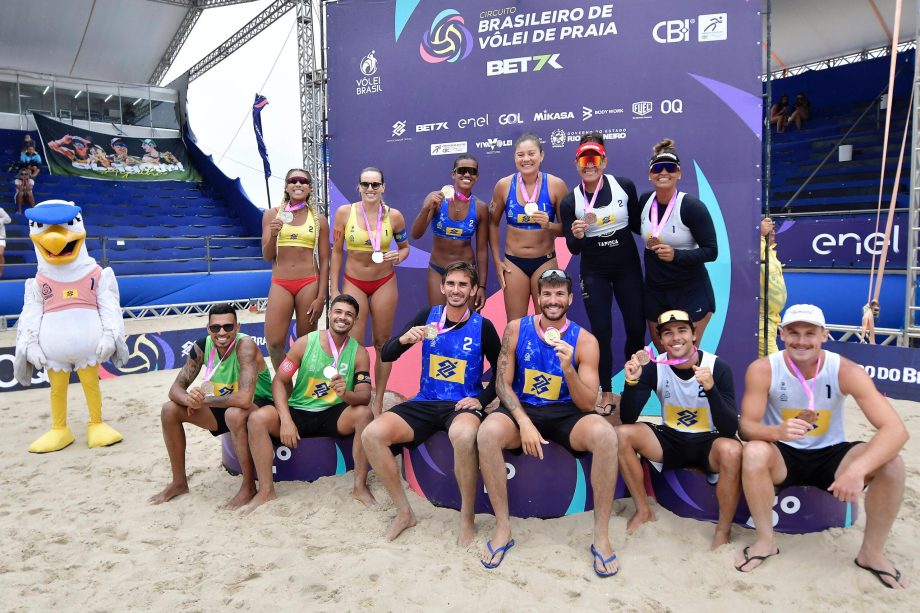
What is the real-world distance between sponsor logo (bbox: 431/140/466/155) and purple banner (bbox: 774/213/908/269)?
5.25 meters

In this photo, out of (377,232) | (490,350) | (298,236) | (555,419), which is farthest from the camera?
(298,236)

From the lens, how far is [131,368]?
23.8 feet

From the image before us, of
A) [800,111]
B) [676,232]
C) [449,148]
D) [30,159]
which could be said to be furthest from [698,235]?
[30,159]

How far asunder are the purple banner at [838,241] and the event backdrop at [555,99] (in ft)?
12.3

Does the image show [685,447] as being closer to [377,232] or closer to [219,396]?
[377,232]

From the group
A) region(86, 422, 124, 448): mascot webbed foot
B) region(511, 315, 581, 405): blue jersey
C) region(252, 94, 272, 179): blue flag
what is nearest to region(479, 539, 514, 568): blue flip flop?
region(511, 315, 581, 405): blue jersey

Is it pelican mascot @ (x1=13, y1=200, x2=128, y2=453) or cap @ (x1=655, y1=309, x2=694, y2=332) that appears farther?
pelican mascot @ (x1=13, y1=200, x2=128, y2=453)

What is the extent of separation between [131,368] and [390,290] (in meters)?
4.47

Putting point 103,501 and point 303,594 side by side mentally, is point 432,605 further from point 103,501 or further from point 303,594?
point 103,501

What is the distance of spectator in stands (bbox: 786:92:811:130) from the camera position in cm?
1459

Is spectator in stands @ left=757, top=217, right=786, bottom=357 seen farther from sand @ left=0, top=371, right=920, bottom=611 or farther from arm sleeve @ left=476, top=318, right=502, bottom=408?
arm sleeve @ left=476, top=318, right=502, bottom=408

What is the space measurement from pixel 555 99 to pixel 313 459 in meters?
3.39

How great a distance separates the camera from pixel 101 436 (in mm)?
4812

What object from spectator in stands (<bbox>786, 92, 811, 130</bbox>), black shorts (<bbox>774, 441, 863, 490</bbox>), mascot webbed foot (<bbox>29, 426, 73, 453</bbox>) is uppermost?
spectator in stands (<bbox>786, 92, 811, 130</bbox>)
